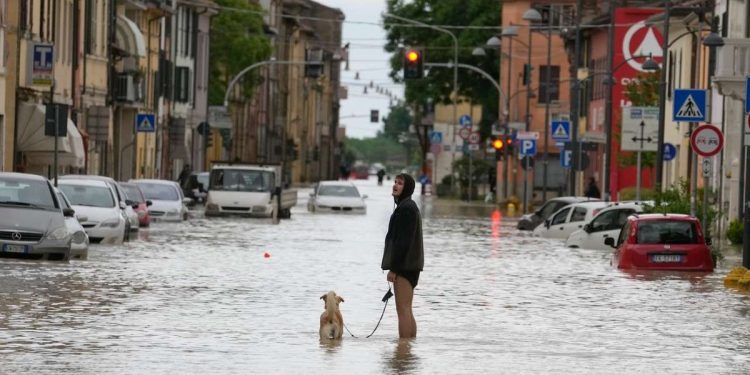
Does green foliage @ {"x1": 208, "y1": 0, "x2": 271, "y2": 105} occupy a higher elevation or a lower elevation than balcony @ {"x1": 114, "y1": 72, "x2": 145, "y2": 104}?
higher

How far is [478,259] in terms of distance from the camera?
39.8 m

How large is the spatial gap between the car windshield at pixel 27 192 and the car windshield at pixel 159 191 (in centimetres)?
2535

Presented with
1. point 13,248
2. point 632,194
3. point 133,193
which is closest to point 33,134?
point 133,193

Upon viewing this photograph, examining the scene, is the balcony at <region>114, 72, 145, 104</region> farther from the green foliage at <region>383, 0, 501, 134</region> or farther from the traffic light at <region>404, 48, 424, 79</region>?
the green foliage at <region>383, 0, 501, 134</region>

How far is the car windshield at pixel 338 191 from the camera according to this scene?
245ft

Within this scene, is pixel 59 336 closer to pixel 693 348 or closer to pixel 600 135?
pixel 693 348

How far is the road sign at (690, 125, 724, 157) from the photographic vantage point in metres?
38.1

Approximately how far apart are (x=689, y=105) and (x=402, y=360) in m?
23.8

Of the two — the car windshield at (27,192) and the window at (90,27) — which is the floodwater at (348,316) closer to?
the car windshield at (27,192)

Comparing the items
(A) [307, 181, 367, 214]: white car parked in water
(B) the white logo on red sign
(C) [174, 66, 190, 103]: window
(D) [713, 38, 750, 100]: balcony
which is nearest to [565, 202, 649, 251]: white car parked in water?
(D) [713, 38, 750, 100]: balcony

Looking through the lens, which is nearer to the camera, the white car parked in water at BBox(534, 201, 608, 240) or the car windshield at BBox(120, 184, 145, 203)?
the white car parked in water at BBox(534, 201, 608, 240)

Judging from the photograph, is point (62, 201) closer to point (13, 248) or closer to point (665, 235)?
point (13, 248)

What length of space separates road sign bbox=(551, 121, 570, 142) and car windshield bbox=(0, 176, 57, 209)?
41831 millimetres

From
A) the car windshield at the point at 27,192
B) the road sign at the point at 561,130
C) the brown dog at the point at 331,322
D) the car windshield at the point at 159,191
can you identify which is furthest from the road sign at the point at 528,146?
the brown dog at the point at 331,322
